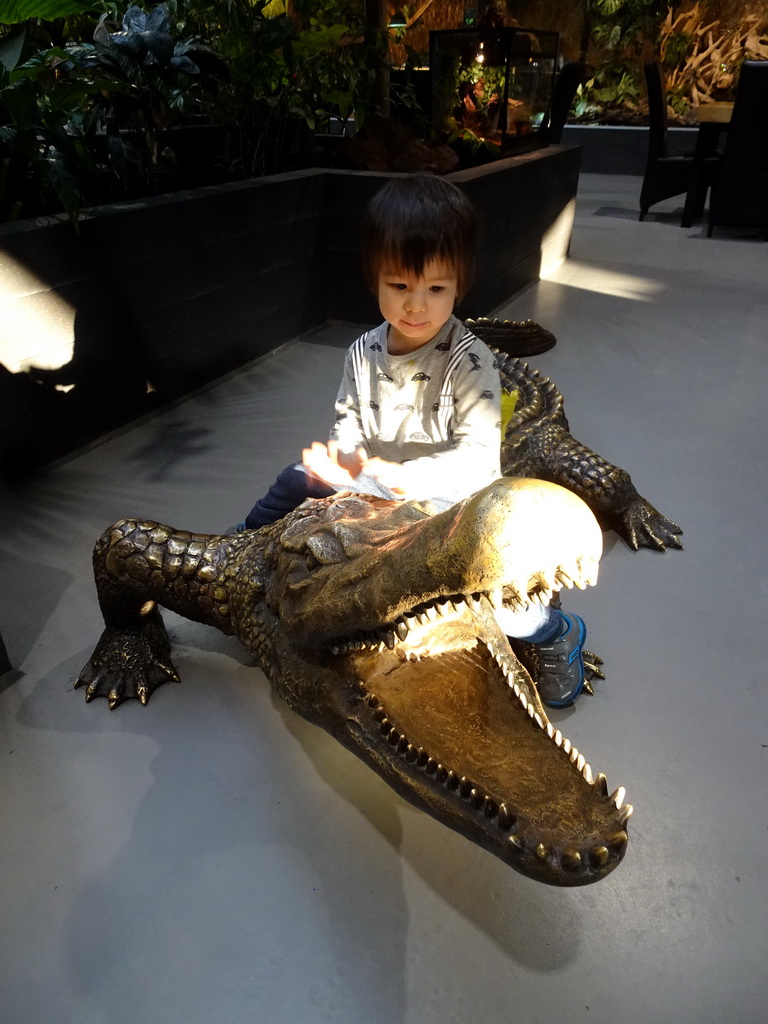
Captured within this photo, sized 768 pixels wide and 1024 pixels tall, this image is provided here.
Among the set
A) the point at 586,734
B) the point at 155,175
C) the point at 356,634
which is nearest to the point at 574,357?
the point at 155,175

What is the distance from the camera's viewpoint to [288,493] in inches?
78.7

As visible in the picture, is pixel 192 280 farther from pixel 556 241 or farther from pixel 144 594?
Answer: pixel 556 241

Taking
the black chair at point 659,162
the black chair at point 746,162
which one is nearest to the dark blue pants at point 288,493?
the black chair at point 746,162

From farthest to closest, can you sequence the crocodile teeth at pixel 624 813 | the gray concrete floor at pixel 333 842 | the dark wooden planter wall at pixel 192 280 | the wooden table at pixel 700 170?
1. the wooden table at pixel 700 170
2. the dark wooden planter wall at pixel 192 280
3. the gray concrete floor at pixel 333 842
4. the crocodile teeth at pixel 624 813

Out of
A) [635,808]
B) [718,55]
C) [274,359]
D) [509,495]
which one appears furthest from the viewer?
[718,55]

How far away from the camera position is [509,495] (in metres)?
0.90

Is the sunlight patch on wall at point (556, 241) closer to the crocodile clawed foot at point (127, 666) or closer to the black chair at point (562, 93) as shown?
the black chair at point (562, 93)

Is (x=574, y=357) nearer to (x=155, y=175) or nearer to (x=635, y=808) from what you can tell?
(x=155, y=175)

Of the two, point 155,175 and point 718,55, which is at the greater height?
point 718,55

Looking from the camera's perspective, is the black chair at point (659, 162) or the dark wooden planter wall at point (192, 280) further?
the black chair at point (659, 162)

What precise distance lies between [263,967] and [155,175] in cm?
360

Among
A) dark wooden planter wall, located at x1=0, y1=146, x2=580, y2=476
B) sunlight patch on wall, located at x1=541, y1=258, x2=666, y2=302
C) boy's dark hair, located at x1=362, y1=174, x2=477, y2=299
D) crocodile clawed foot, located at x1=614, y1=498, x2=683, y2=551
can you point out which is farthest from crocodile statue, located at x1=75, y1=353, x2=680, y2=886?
sunlight patch on wall, located at x1=541, y1=258, x2=666, y2=302

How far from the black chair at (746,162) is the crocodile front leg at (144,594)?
21.4 ft

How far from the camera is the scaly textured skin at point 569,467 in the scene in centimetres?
252
